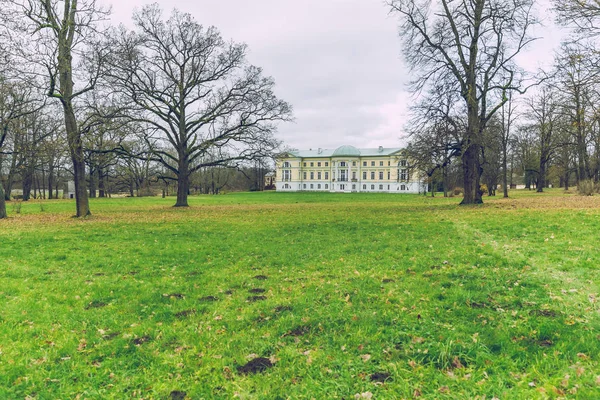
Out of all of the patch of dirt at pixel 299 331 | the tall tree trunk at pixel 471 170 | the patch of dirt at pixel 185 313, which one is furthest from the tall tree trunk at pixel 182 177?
the patch of dirt at pixel 299 331

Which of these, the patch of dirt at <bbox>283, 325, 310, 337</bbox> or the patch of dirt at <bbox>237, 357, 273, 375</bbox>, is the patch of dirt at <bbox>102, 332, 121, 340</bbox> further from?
the patch of dirt at <bbox>283, 325, 310, 337</bbox>

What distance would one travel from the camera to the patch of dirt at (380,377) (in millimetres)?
3365

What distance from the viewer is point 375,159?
9844cm

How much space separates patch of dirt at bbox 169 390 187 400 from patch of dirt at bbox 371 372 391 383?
1.85 m

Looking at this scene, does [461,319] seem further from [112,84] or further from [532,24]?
[112,84]

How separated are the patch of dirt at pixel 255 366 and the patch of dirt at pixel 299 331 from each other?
2.06 ft

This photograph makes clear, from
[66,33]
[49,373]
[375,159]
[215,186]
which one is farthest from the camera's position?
[375,159]

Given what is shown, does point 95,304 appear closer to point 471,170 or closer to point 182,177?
point 471,170

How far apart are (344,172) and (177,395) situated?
9942 cm

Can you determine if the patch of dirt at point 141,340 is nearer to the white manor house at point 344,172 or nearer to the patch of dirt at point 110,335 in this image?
the patch of dirt at point 110,335

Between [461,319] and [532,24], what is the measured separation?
21.9 m

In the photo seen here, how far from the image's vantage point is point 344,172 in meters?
101

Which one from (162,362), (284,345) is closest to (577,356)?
(284,345)

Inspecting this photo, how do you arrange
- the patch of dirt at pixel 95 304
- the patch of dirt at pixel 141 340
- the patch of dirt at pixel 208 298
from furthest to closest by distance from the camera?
the patch of dirt at pixel 208 298 < the patch of dirt at pixel 95 304 < the patch of dirt at pixel 141 340
